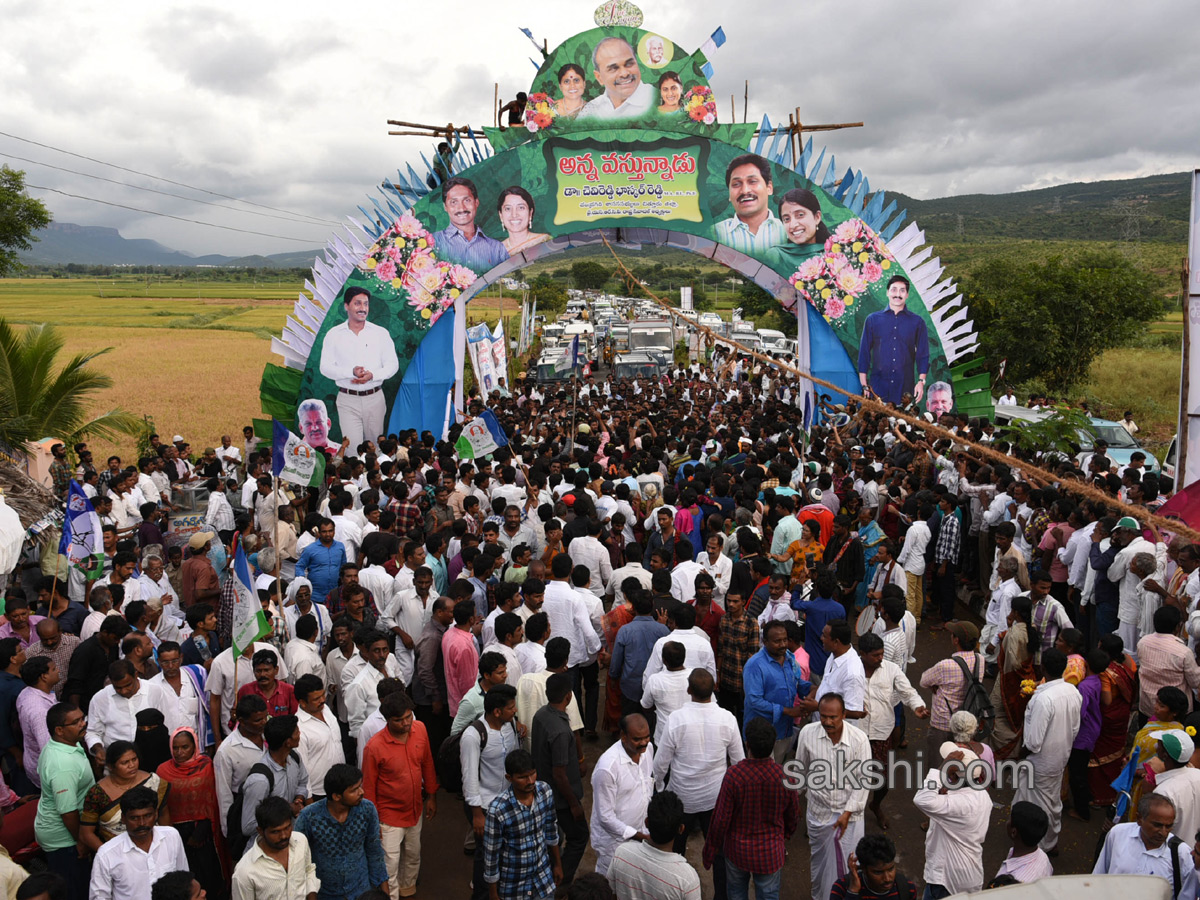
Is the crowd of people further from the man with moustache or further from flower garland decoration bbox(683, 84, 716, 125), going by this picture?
flower garland decoration bbox(683, 84, 716, 125)

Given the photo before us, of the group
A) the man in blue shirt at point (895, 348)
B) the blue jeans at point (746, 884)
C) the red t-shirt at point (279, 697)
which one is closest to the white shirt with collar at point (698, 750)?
the blue jeans at point (746, 884)

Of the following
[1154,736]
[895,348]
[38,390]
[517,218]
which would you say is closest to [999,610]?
[1154,736]

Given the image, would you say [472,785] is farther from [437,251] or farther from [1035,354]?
[1035,354]

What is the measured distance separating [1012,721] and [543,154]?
12796mm

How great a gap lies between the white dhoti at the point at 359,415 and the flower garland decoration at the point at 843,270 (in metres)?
8.04

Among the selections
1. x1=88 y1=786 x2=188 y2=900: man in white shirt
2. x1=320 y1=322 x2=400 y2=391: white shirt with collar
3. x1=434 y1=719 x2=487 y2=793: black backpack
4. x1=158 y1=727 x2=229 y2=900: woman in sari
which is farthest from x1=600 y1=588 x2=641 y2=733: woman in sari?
x1=320 y1=322 x2=400 y2=391: white shirt with collar

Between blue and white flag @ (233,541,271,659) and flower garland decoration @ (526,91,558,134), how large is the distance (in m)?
12.4

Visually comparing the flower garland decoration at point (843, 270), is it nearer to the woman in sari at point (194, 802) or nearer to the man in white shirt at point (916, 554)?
the man in white shirt at point (916, 554)

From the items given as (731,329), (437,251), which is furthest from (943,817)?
(731,329)

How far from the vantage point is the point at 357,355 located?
1630cm

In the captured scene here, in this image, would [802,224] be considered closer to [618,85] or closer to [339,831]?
[618,85]

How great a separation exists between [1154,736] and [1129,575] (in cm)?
272

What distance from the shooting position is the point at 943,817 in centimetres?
438

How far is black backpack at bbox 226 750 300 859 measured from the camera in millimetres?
4523
